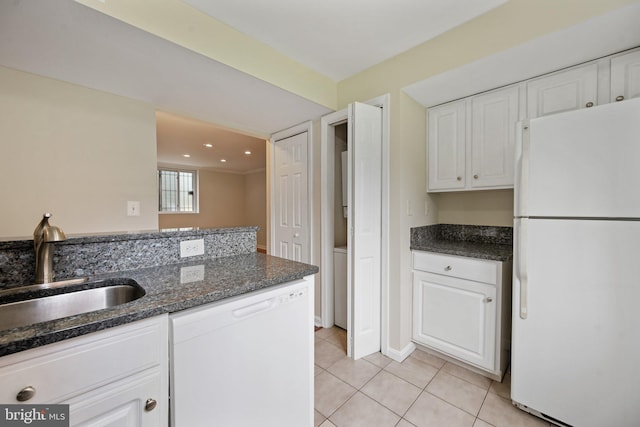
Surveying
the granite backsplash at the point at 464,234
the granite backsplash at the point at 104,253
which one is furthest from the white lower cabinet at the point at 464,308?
the granite backsplash at the point at 104,253

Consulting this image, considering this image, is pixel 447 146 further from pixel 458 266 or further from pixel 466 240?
pixel 458 266

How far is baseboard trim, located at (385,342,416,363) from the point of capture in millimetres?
1970

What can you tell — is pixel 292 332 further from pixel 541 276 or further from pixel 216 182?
pixel 216 182

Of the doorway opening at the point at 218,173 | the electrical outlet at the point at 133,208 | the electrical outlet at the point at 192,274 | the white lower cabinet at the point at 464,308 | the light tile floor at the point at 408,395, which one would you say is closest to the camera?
the electrical outlet at the point at 192,274

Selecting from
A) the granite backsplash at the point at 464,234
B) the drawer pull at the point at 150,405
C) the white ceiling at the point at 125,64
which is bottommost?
the drawer pull at the point at 150,405

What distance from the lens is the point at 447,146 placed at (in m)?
2.17

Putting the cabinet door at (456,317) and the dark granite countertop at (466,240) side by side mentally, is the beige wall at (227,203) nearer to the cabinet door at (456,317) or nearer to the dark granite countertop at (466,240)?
the dark granite countertop at (466,240)

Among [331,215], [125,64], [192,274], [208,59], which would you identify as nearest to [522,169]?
[331,215]

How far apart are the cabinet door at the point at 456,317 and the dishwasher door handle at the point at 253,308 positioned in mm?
1432

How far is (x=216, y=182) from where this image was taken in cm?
710

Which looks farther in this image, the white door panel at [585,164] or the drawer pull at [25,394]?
the white door panel at [585,164]

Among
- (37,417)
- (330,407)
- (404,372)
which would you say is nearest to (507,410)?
(404,372)

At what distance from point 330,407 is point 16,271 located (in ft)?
5.42

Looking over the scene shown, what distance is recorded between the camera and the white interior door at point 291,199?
2.66 metres
